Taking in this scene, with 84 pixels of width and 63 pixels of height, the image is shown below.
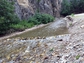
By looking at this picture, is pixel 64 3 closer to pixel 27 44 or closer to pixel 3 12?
pixel 3 12

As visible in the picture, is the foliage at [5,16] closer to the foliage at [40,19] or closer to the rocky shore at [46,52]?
the foliage at [40,19]

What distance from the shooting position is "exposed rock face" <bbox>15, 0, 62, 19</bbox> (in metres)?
36.2

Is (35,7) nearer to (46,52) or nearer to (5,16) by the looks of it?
(5,16)

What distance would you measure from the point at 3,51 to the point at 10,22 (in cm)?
1605

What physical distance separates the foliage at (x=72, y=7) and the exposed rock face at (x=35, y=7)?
1.91 metres

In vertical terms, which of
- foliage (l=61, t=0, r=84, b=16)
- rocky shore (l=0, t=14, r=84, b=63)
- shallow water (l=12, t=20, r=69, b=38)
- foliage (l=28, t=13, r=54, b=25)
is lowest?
foliage (l=61, t=0, r=84, b=16)

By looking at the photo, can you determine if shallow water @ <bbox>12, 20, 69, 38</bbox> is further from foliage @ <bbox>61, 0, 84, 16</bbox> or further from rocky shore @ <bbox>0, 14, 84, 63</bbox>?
foliage @ <bbox>61, 0, 84, 16</bbox>

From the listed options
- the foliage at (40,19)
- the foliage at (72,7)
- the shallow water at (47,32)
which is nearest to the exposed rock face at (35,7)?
the foliage at (72,7)

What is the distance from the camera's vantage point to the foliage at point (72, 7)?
2058 inches

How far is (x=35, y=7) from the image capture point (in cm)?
4444

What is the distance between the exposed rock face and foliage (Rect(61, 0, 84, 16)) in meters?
1.91

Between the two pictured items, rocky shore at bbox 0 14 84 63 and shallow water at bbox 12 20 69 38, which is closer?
rocky shore at bbox 0 14 84 63

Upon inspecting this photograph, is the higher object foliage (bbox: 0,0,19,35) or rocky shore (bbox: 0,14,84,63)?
rocky shore (bbox: 0,14,84,63)

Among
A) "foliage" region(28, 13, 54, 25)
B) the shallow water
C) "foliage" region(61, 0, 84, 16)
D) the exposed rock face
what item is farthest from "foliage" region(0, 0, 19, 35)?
"foliage" region(61, 0, 84, 16)
